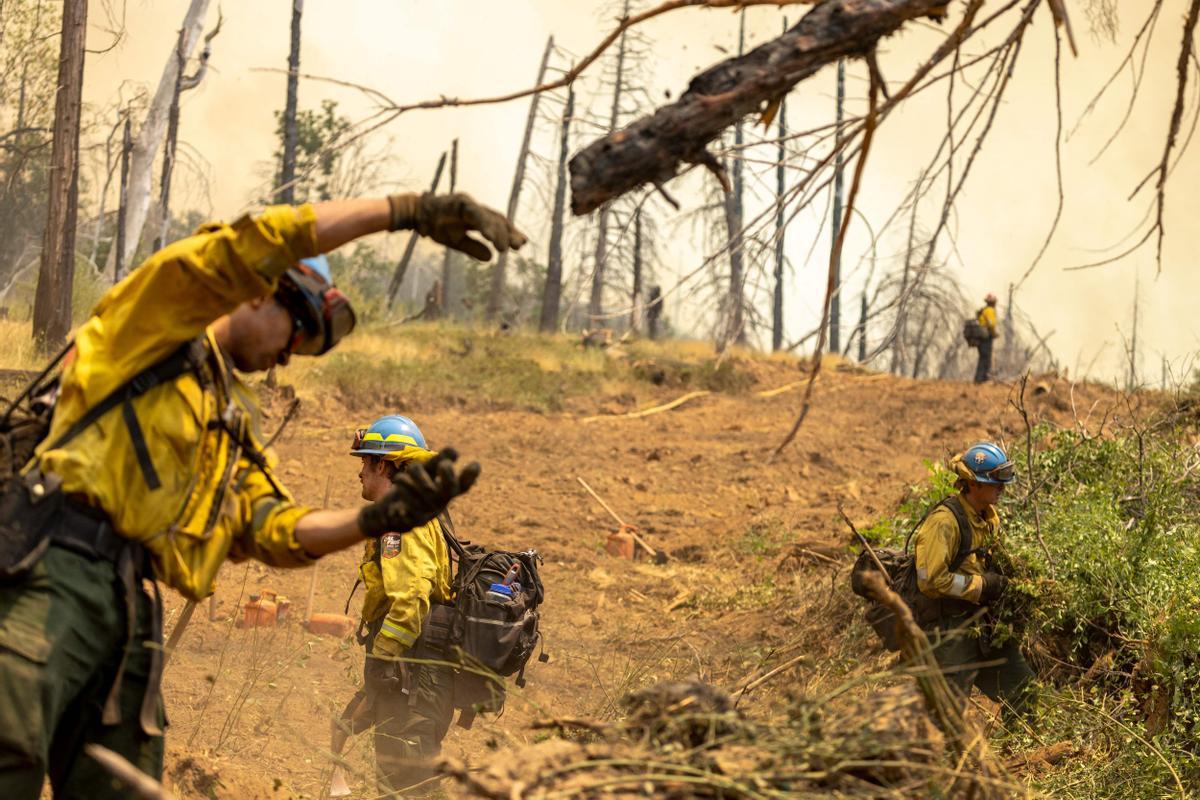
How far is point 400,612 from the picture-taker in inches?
198

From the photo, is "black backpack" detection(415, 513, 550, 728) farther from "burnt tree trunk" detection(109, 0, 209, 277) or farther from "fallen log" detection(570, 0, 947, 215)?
"burnt tree trunk" detection(109, 0, 209, 277)

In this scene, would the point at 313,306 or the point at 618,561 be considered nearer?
the point at 313,306

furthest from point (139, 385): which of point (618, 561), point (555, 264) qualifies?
point (555, 264)

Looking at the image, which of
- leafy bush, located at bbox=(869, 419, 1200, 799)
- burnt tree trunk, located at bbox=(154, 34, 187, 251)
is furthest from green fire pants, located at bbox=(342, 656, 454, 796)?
burnt tree trunk, located at bbox=(154, 34, 187, 251)

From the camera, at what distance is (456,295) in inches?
2768

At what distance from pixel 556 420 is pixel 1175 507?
37.4 ft

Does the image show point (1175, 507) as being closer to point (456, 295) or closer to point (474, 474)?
point (474, 474)

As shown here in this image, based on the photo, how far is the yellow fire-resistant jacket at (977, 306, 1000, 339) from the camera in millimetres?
20406

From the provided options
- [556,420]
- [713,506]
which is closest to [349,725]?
[713,506]

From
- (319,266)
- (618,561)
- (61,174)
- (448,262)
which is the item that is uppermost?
(448,262)

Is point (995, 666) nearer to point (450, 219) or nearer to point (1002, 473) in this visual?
point (1002, 473)

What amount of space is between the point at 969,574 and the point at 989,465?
0.59 metres

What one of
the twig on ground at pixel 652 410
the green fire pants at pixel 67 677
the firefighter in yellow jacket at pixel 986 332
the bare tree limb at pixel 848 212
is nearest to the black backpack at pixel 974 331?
the firefighter in yellow jacket at pixel 986 332

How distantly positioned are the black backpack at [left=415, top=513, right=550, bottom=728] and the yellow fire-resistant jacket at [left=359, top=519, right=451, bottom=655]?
0.39ft
